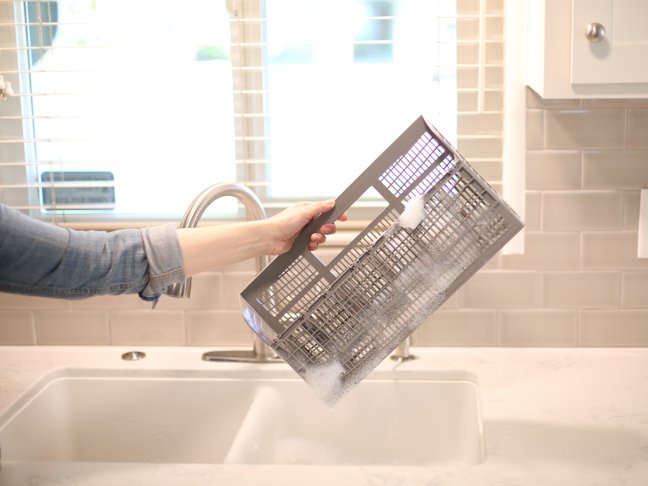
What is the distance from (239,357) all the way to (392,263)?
0.68 metres

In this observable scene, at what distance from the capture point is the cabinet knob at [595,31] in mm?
1638

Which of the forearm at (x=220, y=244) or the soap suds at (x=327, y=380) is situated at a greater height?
the forearm at (x=220, y=244)

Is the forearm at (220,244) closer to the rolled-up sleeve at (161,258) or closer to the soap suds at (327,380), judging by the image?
the rolled-up sleeve at (161,258)

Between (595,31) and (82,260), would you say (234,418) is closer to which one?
(82,260)

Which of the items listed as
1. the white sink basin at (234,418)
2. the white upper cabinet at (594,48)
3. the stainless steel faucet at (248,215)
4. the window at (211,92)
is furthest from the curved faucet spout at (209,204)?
the white upper cabinet at (594,48)

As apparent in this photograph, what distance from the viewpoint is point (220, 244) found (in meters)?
1.56

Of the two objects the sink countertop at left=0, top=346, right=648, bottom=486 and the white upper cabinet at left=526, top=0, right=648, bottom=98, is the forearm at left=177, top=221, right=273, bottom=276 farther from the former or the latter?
the white upper cabinet at left=526, top=0, right=648, bottom=98

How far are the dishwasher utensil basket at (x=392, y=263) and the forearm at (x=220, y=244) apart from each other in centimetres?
6

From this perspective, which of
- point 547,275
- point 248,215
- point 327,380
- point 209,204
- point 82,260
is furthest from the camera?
point 547,275

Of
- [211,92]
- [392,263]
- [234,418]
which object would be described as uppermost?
[211,92]

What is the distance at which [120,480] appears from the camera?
148 centimetres

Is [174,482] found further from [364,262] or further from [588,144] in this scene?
[588,144]

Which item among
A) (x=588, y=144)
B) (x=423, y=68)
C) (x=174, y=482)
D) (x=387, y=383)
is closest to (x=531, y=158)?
(x=588, y=144)

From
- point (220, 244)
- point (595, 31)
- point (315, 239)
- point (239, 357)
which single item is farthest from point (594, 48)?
point (239, 357)
